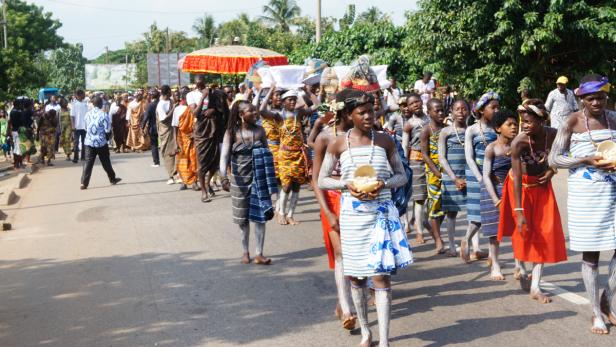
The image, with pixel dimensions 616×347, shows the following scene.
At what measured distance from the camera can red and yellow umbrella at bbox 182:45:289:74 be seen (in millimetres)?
21641

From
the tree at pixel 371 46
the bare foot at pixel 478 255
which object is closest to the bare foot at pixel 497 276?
the bare foot at pixel 478 255

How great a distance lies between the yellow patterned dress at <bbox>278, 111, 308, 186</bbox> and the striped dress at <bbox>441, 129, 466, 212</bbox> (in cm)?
288

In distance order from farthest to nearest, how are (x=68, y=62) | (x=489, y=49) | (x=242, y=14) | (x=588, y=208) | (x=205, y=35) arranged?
(x=68, y=62), (x=205, y=35), (x=242, y=14), (x=489, y=49), (x=588, y=208)

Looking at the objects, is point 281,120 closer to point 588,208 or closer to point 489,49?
point 588,208

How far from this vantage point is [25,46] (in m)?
68.4

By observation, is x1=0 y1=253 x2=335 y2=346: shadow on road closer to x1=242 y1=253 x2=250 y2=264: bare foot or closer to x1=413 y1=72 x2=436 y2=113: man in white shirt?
x1=242 y1=253 x2=250 y2=264: bare foot

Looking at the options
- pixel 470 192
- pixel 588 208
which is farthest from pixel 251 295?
pixel 588 208

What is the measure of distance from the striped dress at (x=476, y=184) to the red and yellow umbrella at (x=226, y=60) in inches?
559

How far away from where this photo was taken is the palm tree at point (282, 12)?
5997cm

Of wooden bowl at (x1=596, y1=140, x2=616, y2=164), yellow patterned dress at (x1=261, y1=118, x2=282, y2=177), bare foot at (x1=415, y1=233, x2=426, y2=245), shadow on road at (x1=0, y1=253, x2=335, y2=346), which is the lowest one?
shadow on road at (x1=0, y1=253, x2=335, y2=346)

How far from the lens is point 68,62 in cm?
9612

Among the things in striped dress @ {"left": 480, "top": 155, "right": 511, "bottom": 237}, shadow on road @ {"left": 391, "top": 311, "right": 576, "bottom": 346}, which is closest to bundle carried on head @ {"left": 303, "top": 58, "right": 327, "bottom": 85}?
striped dress @ {"left": 480, "top": 155, "right": 511, "bottom": 237}

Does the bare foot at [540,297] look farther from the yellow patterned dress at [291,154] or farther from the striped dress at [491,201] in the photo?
the yellow patterned dress at [291,154]

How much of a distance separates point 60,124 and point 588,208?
19.0 m
